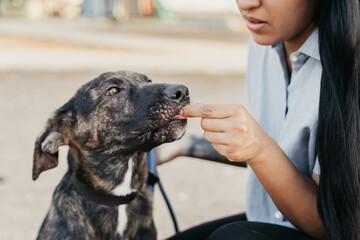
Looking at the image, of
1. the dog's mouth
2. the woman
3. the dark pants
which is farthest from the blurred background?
the woman

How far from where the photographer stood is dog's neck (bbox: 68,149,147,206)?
105 inches

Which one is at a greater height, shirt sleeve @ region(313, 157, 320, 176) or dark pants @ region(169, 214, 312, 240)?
shirt sleeve @ region(313, 157, 320, 176)

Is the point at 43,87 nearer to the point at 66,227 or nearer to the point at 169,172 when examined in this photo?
the point at 169,172

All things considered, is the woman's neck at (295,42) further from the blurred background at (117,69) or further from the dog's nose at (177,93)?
the blurred background at (117,69)

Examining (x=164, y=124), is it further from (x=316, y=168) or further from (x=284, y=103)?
(x=316, y=168)

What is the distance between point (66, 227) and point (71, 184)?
0.25m

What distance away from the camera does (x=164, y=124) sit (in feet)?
8.12

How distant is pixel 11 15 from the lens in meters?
27.8

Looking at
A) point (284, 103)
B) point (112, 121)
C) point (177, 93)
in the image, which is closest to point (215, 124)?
point (177, 93)

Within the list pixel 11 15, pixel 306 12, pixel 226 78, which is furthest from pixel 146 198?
pixel 11 15

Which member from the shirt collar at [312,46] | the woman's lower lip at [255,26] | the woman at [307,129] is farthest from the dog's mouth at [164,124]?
the shirt collar at [312,46]

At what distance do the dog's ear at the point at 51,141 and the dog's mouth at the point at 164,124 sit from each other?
483 millimetres

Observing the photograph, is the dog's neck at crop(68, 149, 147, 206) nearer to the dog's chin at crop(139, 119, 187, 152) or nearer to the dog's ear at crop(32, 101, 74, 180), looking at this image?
the dog's ear at crop(32, 101, 74, 180)

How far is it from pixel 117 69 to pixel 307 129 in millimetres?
8443
